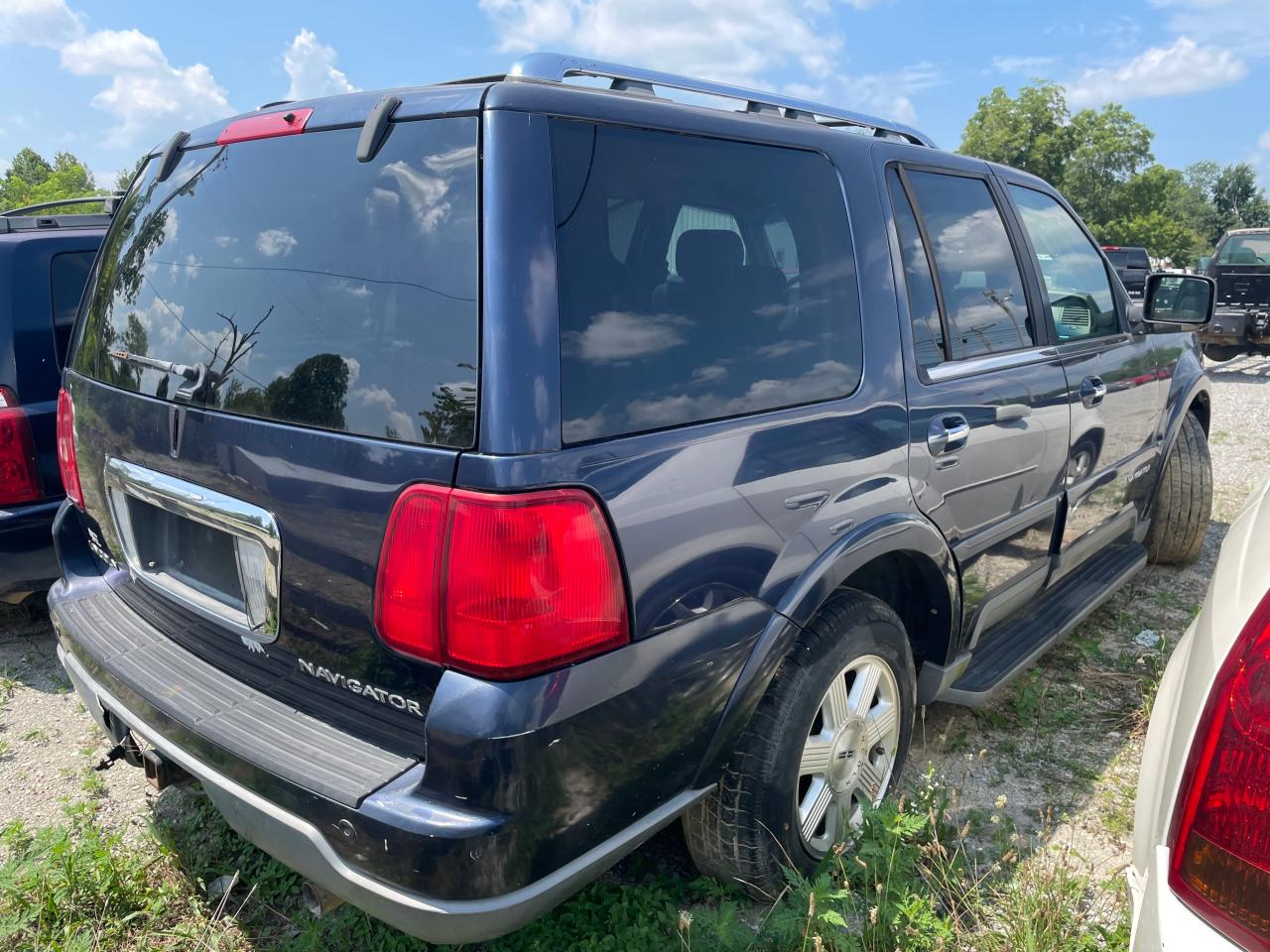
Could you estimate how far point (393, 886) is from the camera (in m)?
1.64

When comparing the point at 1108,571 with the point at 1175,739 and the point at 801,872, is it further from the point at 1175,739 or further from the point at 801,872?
the point at 1175,739

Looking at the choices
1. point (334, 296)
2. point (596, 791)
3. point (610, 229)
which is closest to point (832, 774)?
point (596, 791)

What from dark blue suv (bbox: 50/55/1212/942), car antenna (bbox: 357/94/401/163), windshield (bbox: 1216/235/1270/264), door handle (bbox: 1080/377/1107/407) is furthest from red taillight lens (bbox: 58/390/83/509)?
windshield (bbox: 1216/235/1270/264)

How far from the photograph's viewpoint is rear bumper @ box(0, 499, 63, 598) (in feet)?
11.4

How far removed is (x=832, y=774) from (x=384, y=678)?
128cm

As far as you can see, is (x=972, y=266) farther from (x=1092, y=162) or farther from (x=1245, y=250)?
(x=1092, y=162)

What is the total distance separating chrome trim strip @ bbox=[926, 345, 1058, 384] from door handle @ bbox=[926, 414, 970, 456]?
4.6 inches

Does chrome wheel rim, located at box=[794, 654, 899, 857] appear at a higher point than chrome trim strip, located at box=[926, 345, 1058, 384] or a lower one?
lower

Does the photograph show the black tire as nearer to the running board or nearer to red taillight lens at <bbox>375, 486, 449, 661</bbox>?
the running board

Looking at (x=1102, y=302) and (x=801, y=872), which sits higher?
(x=1102, y=302)

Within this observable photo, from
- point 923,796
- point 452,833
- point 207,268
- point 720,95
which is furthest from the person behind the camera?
point 923,796

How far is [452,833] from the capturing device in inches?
62.1

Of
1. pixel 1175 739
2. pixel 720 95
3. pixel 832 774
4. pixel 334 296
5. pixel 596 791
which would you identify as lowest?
pixel 832 774

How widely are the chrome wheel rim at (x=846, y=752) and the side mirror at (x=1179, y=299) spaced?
247cm
